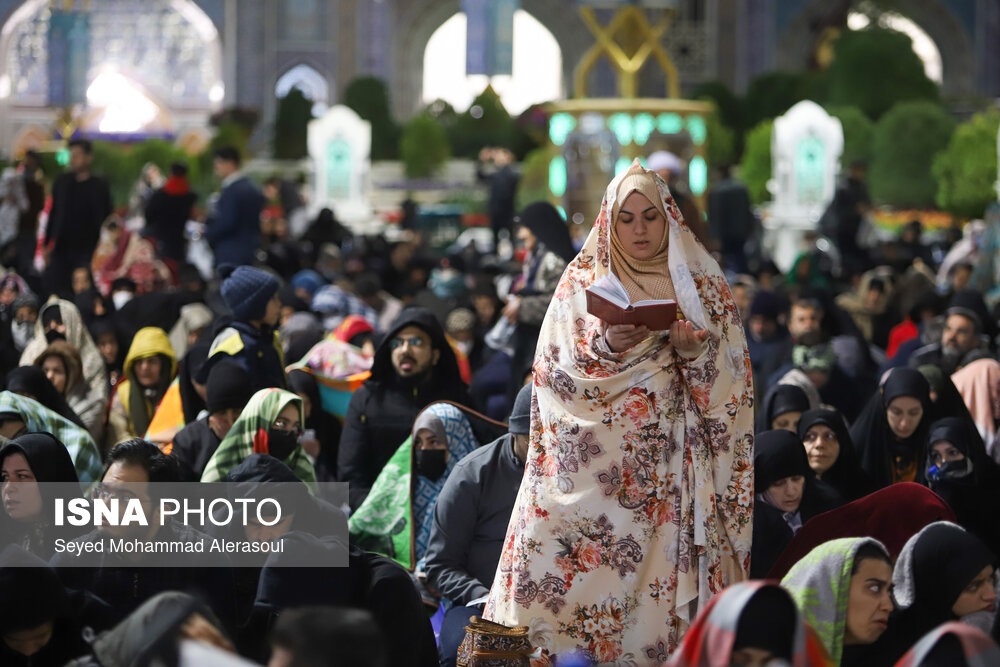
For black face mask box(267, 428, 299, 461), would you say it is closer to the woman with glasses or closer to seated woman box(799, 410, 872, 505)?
→ the woman with glasses

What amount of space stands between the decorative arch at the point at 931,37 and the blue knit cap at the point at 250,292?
23965 mm

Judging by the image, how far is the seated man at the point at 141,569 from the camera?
3.54 metres

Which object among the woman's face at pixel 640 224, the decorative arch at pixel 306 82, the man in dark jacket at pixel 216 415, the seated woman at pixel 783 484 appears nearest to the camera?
the woman's face at pixel 640 224

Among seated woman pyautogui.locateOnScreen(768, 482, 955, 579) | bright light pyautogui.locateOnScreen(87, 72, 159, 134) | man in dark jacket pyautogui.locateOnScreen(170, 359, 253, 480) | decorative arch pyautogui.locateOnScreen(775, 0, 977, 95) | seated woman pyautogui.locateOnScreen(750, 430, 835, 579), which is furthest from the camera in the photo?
bright light pyautogui.locateOnScreen(87, 72, 159, 134)

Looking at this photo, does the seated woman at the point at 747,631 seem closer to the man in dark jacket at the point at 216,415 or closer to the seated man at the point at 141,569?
the seated man at the point at 141,569

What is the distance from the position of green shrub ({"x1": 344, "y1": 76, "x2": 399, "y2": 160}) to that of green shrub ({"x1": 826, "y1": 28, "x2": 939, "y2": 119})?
23.5 ft

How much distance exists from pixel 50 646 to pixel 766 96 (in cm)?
2257

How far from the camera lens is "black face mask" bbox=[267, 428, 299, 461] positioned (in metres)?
4.28

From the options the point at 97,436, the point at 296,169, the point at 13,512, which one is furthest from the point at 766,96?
the point at 13,512

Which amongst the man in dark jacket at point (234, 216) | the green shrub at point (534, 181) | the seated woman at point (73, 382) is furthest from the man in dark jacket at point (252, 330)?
the green shrub at point (534, 181)

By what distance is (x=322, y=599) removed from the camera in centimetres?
342

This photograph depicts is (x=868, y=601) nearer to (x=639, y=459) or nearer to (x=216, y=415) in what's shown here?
(x=639, y=459)

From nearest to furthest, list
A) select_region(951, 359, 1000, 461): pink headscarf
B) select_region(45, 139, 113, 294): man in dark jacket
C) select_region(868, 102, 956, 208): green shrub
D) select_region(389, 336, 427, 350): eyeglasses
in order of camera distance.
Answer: select_region(389, 336, 427, 350): eyeglasses
select_region(951, 359, 1000, 461): pink headscarf
select_region(45, 139, 113, 294): man in dark jacket
select_region(868, 102, 956, 208): green shrub

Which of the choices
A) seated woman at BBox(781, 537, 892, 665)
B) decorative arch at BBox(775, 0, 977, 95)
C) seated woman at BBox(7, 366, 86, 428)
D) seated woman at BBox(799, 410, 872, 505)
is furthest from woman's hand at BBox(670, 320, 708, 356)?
decorative arch at BBox(775, 0, 977, 95)
